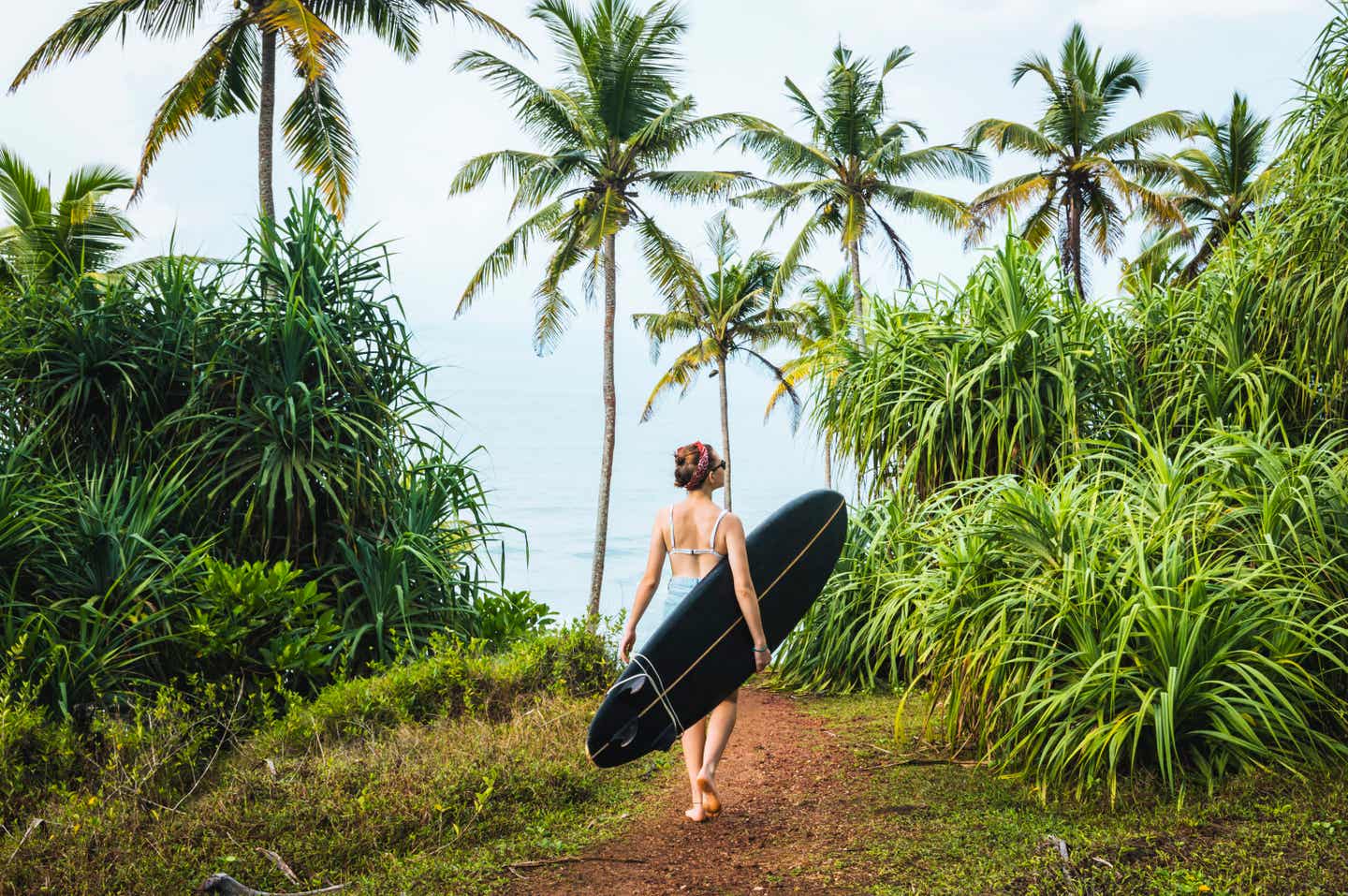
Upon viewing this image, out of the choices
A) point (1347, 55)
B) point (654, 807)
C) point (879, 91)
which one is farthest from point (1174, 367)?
point (879, 91)

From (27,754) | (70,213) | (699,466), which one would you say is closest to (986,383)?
(699,466)

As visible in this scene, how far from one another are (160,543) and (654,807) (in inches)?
151

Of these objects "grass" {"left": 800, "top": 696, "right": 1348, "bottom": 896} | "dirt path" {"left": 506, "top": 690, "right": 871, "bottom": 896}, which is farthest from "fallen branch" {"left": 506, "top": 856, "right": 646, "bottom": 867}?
"grass" {"left": 800, "top": 696, "right": 1348, "bottom": 896}

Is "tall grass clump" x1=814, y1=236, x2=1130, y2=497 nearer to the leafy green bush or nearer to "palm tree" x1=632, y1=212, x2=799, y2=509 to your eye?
the leafy green bush

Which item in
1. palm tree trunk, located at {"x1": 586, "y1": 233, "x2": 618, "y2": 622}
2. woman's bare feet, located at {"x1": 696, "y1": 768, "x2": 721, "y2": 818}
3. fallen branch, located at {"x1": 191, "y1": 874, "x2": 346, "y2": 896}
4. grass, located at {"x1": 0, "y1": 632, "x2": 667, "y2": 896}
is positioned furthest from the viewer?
palm tree trunk, located at {"x1": 586, "y1": 233, "x2": 618, "y2": 622}

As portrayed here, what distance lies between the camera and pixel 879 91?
25.5 m

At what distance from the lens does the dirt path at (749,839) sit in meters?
3.55

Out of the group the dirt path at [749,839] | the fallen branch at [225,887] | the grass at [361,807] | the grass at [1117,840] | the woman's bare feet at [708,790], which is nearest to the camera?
the grass at [1117,840]

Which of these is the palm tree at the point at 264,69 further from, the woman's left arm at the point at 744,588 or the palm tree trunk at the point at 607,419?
the woman's left arm at the point at 744,588


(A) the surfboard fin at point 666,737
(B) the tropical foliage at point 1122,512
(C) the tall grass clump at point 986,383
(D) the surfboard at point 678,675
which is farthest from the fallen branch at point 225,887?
(C) the tall grass clump at point 986,383

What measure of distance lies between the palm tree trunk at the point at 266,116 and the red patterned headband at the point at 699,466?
13.6 meters

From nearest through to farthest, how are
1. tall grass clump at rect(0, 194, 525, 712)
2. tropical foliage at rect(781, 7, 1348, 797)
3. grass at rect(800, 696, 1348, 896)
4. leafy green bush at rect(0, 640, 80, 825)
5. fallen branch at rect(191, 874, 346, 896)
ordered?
1. grass at rect(800, 696, 1348, 896)
2. fallen branch at rect(191, 874, 346, 896)
3. tropical foliage at rect(781, 7, 1348, 797)
4. leafy green bush at rect(0, 640, 80, 825)
5. tall grass clump at rect(0, 194, 525, 712)

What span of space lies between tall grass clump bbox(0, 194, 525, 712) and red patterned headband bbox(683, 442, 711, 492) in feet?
9.91

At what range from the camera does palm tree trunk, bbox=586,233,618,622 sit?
21703mm
